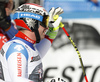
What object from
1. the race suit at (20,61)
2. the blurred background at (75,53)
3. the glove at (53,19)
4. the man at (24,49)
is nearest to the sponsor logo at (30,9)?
the man at (24,49)

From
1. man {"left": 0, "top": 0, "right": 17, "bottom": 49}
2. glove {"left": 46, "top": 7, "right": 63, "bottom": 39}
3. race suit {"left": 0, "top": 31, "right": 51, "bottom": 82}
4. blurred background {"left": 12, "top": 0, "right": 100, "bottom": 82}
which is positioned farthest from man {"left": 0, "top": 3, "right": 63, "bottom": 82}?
blurred background {"left": 12, "top": 0, "right": 100, "bottom": 82}

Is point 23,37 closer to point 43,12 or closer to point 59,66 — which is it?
point 43,12

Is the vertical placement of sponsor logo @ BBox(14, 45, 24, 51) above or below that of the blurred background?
above

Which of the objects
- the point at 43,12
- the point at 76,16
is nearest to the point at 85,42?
the point at 76,16

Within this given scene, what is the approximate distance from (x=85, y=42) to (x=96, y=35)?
0.32 metres

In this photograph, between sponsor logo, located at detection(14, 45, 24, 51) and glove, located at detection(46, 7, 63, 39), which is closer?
sponsor logo, located at detection(14, 45, 24, 51)

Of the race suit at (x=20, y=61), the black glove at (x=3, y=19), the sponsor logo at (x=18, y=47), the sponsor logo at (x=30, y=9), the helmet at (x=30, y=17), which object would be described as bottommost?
the race suit at (x=20, y=61)

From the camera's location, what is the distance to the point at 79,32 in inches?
224

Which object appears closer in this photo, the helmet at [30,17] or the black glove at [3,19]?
the helmet at [30,17]

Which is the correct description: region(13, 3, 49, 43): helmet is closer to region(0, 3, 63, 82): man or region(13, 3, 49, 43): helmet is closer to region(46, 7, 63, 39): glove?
region(0, 3, 63, 82): man

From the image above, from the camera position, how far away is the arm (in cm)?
252

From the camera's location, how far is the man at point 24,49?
254 cm

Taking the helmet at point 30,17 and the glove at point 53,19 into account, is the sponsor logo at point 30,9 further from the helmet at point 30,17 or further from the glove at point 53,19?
the glove at point 53,19

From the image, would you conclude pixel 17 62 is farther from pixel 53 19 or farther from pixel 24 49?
pixel 53 19
